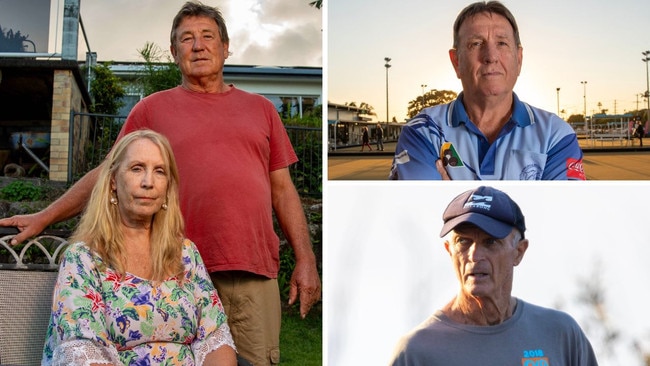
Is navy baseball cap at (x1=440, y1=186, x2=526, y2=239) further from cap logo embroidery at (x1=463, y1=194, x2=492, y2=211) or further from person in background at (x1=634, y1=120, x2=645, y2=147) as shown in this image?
person in background at (x1=634, y1=120, x2=645, y2=147)

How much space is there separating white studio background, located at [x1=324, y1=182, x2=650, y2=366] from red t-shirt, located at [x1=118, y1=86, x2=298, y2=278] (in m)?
0.40

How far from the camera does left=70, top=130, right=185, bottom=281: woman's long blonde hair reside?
248 centimetres

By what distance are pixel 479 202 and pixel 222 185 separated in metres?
0.97

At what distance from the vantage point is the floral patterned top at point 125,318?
2.33m

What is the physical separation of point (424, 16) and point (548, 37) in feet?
1.60

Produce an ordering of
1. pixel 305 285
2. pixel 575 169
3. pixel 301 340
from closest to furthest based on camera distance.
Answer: pixel 305 285
pixel 575 169
pixel 301 340

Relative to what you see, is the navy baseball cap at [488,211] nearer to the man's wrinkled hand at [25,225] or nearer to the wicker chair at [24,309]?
the wicker chair at [24,309]

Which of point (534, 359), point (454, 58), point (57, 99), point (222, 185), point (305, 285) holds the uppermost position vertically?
point (57, 99)

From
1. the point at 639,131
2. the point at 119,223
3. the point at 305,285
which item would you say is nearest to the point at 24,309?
the point at 119,223

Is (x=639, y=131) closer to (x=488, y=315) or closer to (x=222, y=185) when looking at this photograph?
(x=488, y=315)

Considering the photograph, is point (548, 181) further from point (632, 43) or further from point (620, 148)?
point (632, 43)

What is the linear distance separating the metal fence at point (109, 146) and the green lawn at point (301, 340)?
2.74 ft

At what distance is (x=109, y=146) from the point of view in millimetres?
5566

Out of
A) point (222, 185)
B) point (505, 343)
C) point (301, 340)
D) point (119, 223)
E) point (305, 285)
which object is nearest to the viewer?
point (119, 223)
